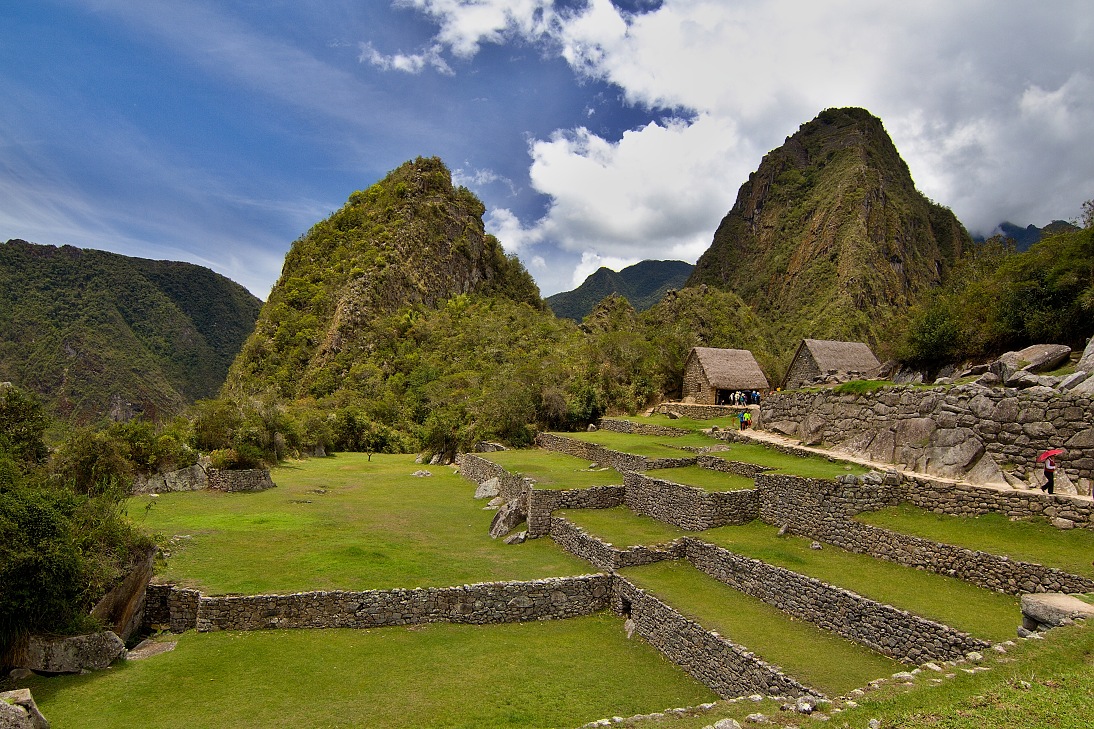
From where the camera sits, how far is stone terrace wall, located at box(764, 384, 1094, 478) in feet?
39.6

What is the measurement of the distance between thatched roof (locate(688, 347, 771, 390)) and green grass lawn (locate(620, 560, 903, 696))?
68.6 feet

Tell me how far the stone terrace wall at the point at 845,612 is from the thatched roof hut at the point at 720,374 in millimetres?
20783

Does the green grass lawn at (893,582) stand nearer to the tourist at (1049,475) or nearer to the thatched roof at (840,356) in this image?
the tourist at (1049,475)

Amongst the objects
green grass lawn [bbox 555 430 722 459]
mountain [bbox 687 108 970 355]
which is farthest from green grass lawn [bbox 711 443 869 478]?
mountain [bbox 687 108 970 355]

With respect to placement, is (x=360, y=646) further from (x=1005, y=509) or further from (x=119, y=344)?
(x=119, y=344)

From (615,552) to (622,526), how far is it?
2566 mm

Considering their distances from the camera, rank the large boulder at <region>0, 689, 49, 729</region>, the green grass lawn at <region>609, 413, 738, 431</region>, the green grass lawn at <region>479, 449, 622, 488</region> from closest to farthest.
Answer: the large boulder at <region>0, 689, 49, 729</region>, the green grass lawn at <region>479, 449, 622, 488</region>, the green grass lawn at <region>609, 413, 738, 431</region>

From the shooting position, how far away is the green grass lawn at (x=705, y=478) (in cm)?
1670

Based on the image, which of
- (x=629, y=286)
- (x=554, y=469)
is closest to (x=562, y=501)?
(x=554, y=469)

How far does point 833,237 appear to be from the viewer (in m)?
120

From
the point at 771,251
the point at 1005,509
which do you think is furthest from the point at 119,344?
the point at 771,251

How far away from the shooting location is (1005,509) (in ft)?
38.3

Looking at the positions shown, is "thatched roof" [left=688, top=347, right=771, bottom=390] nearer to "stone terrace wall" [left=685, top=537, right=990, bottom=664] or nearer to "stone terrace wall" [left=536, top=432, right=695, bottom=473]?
"stone terrace wall" [left=536, top=432, right=695, bottom=473]

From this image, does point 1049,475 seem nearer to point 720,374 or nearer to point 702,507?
point 702,507
